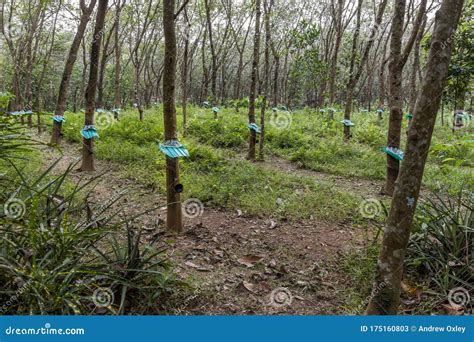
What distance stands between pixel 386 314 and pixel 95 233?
2.49m

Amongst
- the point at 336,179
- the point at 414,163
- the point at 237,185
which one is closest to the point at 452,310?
the point at 414,163

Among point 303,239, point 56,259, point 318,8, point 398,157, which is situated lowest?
point 303,239

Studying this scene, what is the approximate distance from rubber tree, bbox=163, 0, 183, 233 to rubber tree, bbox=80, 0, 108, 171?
3.09 metres

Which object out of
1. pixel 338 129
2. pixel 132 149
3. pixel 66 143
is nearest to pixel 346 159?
pixel 338 129

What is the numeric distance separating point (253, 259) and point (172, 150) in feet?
5.56

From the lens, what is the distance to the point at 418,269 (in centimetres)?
381

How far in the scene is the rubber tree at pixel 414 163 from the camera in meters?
2.44

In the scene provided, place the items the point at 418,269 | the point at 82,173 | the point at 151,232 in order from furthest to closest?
the point at 82,173, the point at 151,232, the point at 418,269

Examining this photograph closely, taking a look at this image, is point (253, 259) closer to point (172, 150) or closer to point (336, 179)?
point (172, 150)

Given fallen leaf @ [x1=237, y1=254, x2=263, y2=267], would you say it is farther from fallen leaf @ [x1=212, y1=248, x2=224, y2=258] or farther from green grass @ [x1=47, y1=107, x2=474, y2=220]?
green grass @ [x1=47, y1=107, x2=474, y2=220]

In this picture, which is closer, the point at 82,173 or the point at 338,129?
the point at 82,173

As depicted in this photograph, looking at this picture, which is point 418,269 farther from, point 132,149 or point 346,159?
point 132,149

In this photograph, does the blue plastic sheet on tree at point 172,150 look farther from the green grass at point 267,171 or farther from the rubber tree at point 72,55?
the rubber tree at point 72,55

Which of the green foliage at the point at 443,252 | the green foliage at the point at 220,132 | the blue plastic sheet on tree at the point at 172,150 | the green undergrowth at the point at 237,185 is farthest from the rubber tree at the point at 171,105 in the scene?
the green foliage at the point at 220,132
